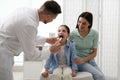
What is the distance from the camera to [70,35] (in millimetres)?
2953

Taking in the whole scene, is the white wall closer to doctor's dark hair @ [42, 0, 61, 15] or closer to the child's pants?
the child's pants

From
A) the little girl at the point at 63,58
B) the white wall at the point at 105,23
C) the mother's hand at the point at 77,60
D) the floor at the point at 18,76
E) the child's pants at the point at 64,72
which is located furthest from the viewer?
the floor at the point at 18,76

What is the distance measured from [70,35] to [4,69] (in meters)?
1.12

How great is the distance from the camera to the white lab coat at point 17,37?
6.28 ft

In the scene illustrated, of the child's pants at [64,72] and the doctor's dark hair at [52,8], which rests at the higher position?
the doctor's dark hair at [52,8]

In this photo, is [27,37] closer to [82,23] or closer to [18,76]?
[82,23]

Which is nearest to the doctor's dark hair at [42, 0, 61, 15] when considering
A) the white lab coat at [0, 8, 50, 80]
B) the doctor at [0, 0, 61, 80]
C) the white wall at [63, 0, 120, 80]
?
the doctor at [0, 0, 61, 80]

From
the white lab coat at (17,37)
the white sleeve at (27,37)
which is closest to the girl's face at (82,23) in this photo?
the white lab coat at (17,37)

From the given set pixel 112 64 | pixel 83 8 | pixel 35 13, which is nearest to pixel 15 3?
pixel 83 8

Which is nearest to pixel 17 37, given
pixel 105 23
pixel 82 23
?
pixel 82 23

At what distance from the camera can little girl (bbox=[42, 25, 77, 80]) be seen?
105 inches

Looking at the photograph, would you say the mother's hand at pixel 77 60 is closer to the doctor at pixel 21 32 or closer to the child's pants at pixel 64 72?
the child's pants at pixel 64 72

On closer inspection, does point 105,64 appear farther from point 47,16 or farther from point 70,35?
point 47,16

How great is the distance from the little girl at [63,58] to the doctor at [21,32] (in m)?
0.60
